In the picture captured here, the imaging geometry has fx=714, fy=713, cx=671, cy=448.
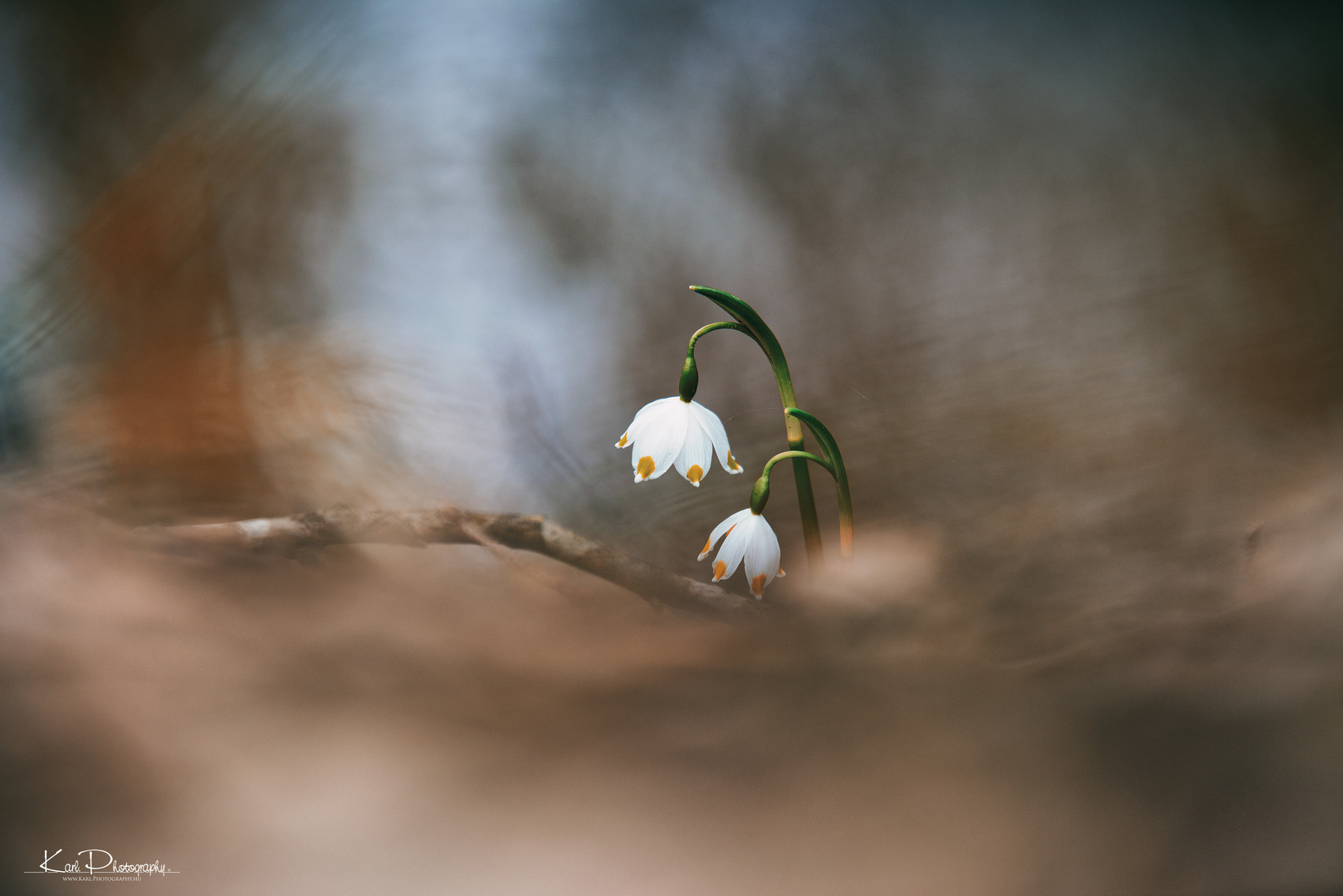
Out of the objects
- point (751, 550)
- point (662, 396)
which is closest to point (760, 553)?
point (751, 550)

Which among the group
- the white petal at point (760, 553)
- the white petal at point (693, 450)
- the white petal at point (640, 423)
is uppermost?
the white petal at point (640, 423)

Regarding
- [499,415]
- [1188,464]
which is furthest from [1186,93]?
[499,415]

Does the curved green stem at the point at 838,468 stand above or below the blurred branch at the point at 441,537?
below

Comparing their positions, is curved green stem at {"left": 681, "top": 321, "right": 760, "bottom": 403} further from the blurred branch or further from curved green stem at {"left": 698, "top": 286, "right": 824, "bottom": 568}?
the blurred branch

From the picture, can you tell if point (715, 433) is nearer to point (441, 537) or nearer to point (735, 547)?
point (735, 547)

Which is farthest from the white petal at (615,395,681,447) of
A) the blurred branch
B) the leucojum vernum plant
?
the blurred branch

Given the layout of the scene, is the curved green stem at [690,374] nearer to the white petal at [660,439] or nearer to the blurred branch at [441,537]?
the white petal at [660,439]

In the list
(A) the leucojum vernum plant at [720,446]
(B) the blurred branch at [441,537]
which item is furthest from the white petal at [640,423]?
(B) the blurred branch at [441,537]

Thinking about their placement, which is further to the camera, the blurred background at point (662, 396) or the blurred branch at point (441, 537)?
the blurred branch at point (441, 537)
